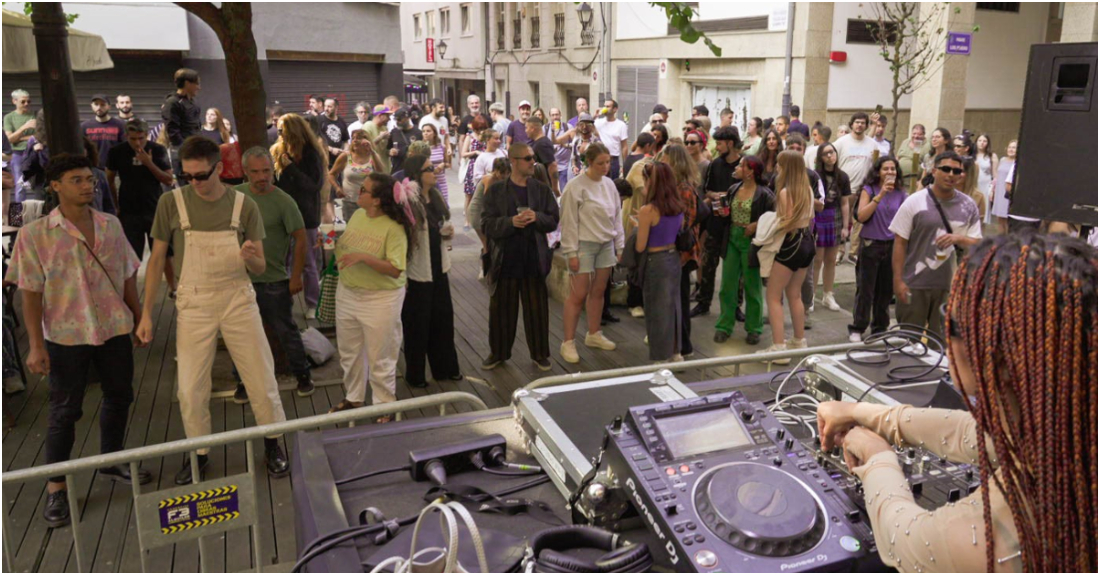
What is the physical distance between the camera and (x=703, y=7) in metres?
20.0

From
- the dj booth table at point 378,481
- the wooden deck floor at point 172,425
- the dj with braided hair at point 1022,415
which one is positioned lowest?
the wooden deck floor at point 172,425

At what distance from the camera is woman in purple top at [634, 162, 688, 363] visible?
19.6 ft

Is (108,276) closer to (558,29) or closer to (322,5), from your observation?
(322,5)

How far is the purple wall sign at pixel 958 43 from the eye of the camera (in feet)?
49.1

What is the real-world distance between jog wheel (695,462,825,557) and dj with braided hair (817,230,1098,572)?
A: 0.52 feet

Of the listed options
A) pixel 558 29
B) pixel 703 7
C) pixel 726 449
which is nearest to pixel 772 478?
pixel 726 449

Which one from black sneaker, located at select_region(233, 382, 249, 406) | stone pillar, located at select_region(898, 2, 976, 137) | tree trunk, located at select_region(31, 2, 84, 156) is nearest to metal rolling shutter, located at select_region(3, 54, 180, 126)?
tree trunk, located at select_region(31, 2, 84, 156)

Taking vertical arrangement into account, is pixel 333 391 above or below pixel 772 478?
below

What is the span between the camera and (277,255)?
5.36 meters

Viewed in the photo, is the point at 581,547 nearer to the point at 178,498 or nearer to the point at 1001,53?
the point at 178,498

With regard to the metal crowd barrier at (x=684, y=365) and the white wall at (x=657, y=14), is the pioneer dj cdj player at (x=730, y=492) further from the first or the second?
the white wall at (x=657, y=14)

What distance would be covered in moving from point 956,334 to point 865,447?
41 centimetres

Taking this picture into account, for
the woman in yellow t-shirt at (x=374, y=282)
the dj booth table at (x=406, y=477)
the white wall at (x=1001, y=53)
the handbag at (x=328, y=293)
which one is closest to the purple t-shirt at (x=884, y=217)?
the woman in yellow t-shirt at (x=374, y=282)

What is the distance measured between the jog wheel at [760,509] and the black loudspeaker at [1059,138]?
12.1ft
